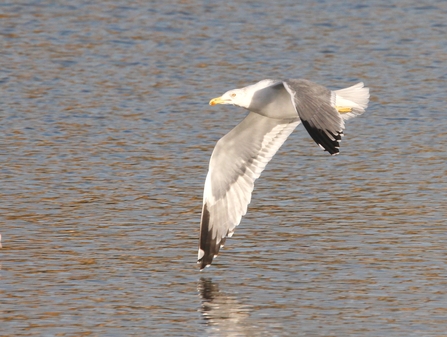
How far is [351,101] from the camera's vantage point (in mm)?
10055

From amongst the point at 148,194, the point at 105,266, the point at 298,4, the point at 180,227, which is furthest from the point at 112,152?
the point at 298,4

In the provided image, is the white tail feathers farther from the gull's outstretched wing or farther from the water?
the water

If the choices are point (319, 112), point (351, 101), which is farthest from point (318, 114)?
point (351, 101)

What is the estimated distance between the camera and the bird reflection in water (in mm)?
7801

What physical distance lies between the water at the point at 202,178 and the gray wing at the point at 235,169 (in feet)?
0.77

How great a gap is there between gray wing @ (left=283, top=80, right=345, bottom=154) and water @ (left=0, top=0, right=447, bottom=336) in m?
1.04

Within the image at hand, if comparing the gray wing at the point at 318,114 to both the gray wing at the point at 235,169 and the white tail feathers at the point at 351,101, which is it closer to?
the white tail feathers at the point at 351,101

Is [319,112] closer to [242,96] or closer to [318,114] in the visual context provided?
[318,114]

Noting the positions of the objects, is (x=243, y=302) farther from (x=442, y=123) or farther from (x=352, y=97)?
(x=442, y=123)

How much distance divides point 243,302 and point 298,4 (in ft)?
42.5

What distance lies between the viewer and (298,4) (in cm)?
2070

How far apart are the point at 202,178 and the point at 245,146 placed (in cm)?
177

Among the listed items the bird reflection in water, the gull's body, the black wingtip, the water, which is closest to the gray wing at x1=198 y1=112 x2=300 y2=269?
the gull's body

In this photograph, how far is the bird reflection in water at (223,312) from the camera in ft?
25.6
